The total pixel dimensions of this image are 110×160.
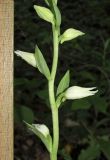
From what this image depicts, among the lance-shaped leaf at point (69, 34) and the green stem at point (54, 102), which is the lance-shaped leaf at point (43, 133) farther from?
the lance-shaped leaf at point (69, 34)

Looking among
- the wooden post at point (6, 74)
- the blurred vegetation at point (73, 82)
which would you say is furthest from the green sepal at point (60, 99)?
the blurred vegetation at point (73, 82)

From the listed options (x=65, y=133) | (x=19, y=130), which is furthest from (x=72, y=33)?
(x=19, y=130)

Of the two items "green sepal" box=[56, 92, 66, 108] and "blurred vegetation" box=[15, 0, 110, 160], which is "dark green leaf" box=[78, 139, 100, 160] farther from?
"green sepal" box=[56, 92, 66, 108]

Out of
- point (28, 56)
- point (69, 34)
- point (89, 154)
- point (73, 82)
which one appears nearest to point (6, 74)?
point (28, 56)

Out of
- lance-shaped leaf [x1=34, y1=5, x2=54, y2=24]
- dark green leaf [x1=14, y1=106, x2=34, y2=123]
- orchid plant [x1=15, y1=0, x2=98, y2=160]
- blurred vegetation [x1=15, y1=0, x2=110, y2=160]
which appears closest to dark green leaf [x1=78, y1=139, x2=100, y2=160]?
blurred vegetation [x1=15, y1=0, x2=110, y2=160]

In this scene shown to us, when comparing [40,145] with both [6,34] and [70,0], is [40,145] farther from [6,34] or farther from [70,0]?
[70,0]

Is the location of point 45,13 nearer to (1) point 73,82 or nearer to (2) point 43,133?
(2) point 43,133
